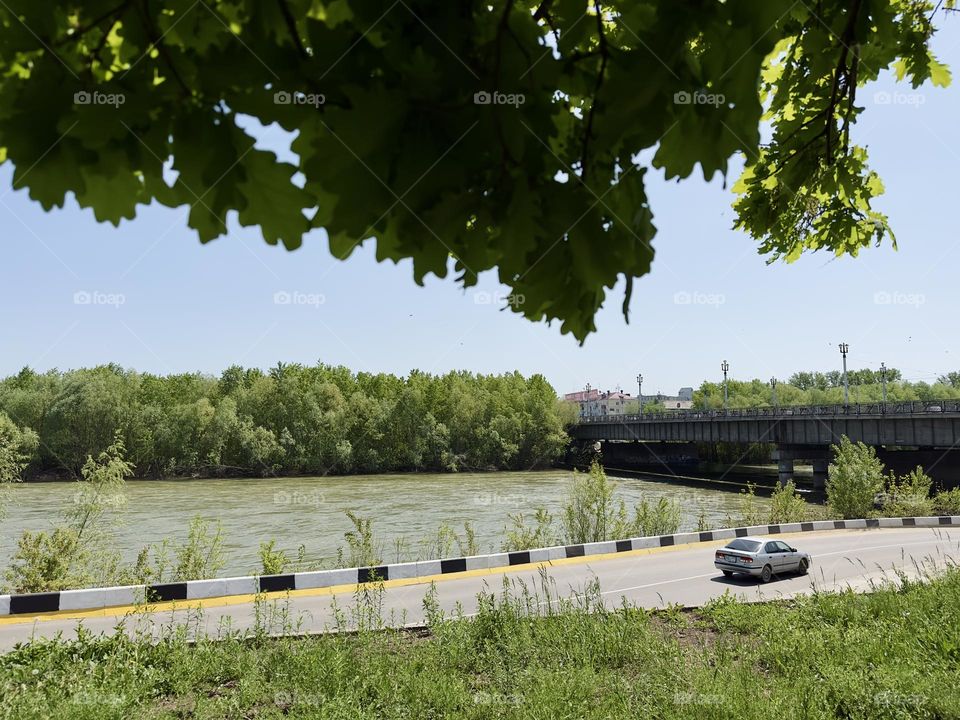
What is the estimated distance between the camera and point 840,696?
5.02 m

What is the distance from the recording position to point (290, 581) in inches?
440

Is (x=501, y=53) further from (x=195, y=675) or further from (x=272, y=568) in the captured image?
(x=272, y=568)

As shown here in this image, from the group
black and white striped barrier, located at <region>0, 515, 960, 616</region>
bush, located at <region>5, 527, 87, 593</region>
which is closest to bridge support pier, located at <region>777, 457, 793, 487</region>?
black and white striped barrier, located at <region>0, 515, 960, 616</region>

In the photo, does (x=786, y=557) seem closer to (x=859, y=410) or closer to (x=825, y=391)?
(x=859, y=410)

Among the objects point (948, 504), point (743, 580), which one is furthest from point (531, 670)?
point (948, 504)

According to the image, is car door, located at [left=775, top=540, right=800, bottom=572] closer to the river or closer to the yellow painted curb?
the yellow painted curb

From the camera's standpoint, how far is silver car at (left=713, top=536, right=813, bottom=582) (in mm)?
12266

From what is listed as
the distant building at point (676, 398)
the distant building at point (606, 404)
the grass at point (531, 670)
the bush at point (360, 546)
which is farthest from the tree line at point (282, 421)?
the distant building at point (676, 398)

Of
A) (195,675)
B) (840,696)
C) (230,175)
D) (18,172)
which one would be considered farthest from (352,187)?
(195,675)

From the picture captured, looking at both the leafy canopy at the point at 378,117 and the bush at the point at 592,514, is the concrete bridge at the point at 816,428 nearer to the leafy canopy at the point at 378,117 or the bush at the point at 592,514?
the bush at the point at 592,514

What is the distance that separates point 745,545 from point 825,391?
12422 centimetres

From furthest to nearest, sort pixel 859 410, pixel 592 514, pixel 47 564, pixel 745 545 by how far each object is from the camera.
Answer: pixel 859 410, pixel 592 514, pixel 745 545, pixel 47 564

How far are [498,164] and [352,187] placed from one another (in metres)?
0.38

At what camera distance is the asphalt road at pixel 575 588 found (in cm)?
845
